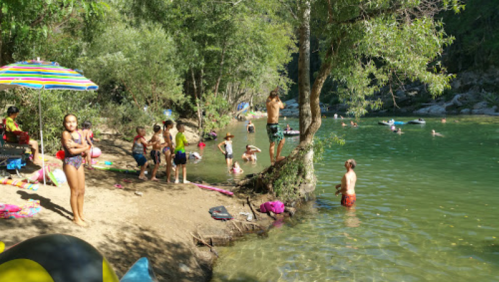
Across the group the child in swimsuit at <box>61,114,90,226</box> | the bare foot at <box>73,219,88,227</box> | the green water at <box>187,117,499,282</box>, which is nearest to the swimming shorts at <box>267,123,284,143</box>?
the green water at <box>187,117,499,282</box>

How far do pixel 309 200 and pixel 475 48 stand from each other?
52.5 metres

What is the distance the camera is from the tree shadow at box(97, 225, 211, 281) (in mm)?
5645

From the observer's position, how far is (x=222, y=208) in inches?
345

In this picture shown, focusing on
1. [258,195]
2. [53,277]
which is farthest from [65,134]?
[258,195]

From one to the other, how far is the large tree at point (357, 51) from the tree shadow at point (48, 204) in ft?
16.7

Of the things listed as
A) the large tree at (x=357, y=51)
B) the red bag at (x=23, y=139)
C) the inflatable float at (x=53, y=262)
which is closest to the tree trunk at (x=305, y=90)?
the large tree at (x=357, y=51)

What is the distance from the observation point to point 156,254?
241 inches

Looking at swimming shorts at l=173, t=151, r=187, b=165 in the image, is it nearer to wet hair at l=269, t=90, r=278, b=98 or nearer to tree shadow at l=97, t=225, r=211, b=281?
wet hair at l=269, t=90, r=278, b=98

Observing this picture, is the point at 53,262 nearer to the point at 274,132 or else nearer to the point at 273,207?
the point at 273,207

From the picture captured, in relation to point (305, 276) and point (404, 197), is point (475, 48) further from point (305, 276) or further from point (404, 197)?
point (305, 276)

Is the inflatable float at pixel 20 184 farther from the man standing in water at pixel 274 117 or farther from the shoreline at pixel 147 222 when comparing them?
the man standing in water at pixel 274 117

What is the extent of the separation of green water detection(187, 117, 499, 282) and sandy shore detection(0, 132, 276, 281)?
64 centimetres

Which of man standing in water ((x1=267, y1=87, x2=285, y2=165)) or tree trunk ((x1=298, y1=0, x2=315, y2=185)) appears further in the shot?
man standing in water ((x1=267, y1=87, x2=285, y2=165))

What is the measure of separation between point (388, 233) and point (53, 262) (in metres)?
7.54
